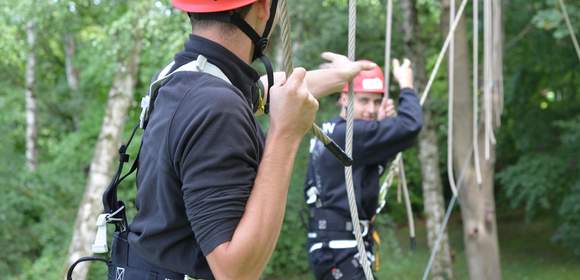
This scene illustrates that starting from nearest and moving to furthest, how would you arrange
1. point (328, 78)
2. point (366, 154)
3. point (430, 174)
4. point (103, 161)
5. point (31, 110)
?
1. point (328, 78)
2. point (366, 154)
3. point (103, 161)
4. point (430, 174)
5. point (31, 110)

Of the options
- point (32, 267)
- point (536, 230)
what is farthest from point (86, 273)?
point (536, 230)

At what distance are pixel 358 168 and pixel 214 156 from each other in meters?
2.85

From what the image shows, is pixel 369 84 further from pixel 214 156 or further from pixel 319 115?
pixel 319 115

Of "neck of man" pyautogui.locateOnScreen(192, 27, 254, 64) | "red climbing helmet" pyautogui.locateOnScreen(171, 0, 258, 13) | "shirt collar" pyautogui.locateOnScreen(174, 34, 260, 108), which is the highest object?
"red climbing helmet" pyautogui.locateOnScreen(171, 0, 258, 13)

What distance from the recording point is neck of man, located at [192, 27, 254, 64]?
74.6 inches

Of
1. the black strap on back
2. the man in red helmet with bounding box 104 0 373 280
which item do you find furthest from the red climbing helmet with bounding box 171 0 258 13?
the black strap on back

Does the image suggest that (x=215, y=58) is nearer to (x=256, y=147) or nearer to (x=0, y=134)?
(x=256, y=147)

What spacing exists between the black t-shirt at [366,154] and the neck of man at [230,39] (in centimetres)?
248

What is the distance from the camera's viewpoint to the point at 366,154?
4.38 m

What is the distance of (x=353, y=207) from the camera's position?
2.61 meters

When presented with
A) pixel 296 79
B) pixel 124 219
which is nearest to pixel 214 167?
pixel 296 79

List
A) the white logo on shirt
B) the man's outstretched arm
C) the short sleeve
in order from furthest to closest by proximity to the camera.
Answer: the white logo on shirt, the man's outstretched arm, the short sleeve

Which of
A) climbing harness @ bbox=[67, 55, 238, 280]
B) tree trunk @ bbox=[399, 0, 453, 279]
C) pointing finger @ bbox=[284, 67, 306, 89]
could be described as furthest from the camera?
tree trunk @ bbox=[399, 0, 453, 279]

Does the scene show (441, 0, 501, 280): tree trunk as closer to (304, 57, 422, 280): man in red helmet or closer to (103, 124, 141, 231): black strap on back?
(304, 57, 422, 280): man in red helmet
